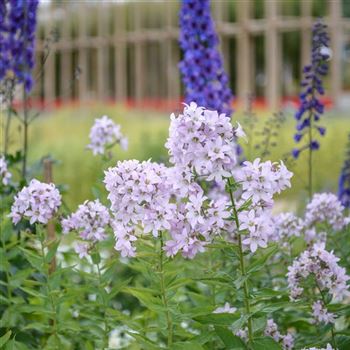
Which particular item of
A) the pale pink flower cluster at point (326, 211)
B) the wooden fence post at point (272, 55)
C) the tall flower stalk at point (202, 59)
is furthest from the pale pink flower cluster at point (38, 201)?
the wooden fence post at point (272, 55)

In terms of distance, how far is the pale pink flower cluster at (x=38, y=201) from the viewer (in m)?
2.33

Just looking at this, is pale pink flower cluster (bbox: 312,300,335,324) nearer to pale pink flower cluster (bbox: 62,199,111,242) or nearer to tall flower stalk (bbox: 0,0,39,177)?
pale pink flower cluster (bbox: 62,199,111,242)

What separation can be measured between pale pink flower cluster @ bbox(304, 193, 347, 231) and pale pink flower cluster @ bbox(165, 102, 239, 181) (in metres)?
0.94

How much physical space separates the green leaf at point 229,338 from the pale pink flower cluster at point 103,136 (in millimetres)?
1125

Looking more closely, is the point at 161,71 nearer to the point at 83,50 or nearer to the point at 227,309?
the point at 83,50

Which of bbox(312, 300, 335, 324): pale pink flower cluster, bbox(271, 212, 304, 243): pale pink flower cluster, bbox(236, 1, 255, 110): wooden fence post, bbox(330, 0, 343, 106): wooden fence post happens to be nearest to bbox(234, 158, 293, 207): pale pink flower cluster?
bbox(312, 300, 335, 324): pale pink flower cluster

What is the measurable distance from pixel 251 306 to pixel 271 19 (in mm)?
8506

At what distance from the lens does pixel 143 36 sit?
13438 millimetres

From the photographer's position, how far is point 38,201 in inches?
92.0

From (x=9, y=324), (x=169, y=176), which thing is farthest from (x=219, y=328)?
(x=9, y=324)

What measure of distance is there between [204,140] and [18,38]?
6.79ft

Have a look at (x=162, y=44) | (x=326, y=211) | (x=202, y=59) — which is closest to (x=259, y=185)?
(x=326, y=211)

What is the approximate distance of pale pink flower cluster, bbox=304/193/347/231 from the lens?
9.23 ft

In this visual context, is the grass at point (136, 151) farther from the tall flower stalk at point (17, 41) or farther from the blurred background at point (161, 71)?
the tall flower stalk at point (17, 41)
